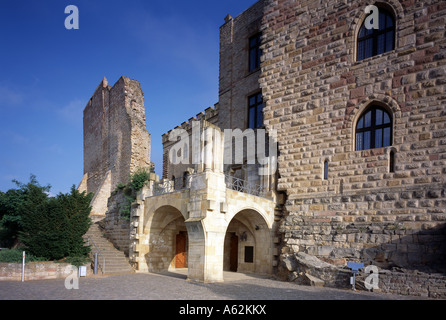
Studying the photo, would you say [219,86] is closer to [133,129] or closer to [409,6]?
[133,129]

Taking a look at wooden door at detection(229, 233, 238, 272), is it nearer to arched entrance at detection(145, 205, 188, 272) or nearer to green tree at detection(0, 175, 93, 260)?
arched entrance at detection(145, 205, 188, 272)

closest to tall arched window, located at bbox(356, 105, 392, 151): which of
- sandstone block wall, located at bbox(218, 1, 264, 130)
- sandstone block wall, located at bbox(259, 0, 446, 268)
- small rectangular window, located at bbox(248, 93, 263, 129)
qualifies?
sandstone block wall, located at bbox(259, 0, 446, 268)

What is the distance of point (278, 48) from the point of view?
13898 millimetres

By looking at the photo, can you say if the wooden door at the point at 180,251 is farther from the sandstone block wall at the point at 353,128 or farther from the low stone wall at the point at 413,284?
the low stone wall at the point at 413,284

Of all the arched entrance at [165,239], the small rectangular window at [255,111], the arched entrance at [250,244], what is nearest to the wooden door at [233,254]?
the arched entrance at [250,244]

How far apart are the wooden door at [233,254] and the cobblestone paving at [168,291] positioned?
4305 millimetres

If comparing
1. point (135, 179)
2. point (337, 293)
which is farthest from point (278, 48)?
point (337, 293)

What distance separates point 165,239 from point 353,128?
29.0ft

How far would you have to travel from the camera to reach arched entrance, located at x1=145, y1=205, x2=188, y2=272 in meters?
14.3

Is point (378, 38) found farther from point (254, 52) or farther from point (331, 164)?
point (254, 52)

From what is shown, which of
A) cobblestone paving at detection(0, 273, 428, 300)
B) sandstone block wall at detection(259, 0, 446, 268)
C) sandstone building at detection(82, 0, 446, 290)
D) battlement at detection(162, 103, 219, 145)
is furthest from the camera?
battlement at detection(162, 103, 219, 145)

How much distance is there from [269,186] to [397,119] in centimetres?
531

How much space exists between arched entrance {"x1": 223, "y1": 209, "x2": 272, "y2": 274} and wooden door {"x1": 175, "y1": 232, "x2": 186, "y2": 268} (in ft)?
6.79

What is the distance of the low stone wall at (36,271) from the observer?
10766 mm
